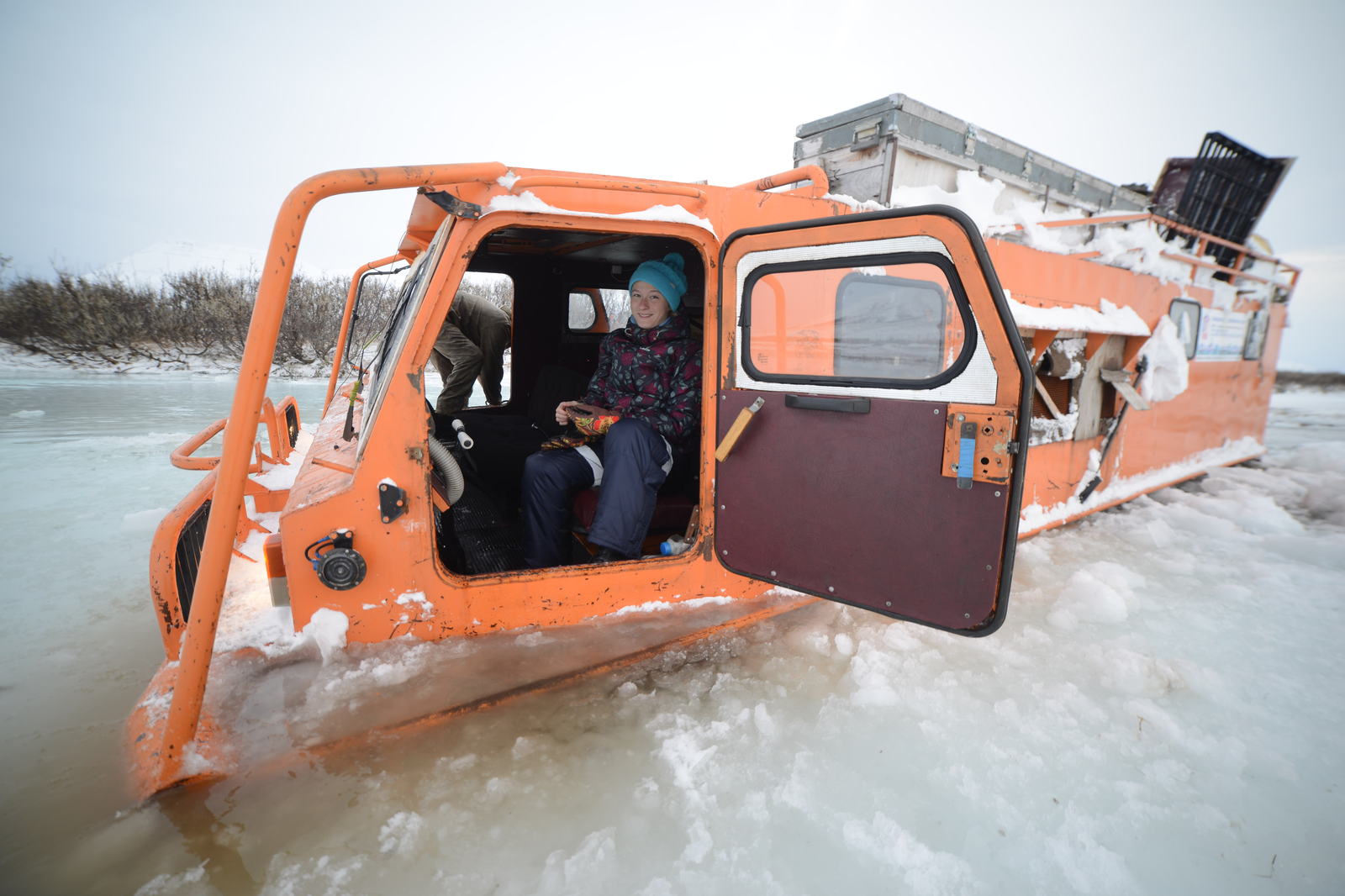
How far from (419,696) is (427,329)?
1216 mm

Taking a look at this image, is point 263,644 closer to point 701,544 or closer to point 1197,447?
point 701,544

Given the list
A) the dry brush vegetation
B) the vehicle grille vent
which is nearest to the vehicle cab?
the vehicle grille vent

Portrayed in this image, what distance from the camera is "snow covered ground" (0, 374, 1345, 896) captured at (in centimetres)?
147

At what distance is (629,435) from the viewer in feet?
8.05

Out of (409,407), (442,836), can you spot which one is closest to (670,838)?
(442,836)

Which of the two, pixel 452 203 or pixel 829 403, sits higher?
pixel 452 203

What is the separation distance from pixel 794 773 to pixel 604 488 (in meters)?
1.23

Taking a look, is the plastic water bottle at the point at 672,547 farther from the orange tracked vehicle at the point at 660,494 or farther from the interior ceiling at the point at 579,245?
the interior ceiling at the point at 579,245

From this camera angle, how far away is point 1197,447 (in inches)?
204

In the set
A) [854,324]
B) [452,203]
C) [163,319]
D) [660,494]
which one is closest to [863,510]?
[854,324]

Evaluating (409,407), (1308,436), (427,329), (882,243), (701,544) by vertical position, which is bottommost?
(1308,436)

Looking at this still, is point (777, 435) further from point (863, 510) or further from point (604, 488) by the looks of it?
point (604, 488)

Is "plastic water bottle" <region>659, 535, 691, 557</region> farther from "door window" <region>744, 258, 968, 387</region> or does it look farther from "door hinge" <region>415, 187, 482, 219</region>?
"door hinge" <region>415, 187, 482, 219</region>

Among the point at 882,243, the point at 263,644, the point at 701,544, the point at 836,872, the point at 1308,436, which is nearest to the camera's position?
the point at 836,872
